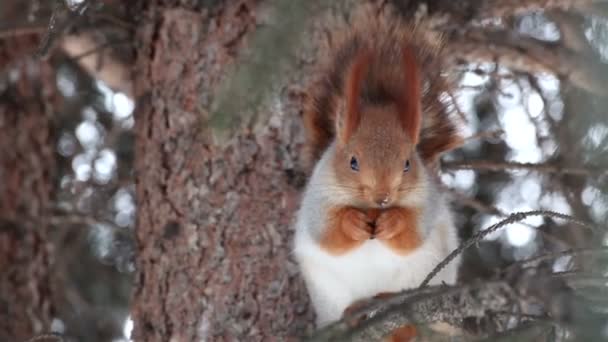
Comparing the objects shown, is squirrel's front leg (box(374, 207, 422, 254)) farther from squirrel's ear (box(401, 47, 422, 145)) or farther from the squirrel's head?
squirrel's ear (box(401, 47, 422, 145))

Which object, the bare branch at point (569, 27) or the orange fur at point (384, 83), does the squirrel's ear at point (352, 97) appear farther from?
the bare branch at point (569, 27)

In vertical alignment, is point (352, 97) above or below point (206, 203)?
above

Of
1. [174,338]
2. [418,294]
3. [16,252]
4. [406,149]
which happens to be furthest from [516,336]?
[16,252]

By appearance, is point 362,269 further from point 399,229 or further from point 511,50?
point 511,50

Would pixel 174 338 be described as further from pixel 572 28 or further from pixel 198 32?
pixel 572 28

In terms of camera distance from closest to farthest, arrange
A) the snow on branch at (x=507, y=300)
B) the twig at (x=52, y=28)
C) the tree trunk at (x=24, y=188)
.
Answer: the snow on branch at (x=507, y=300) < the twig at (x=52, y=28) < the tree trunk at (x=24, y=188)

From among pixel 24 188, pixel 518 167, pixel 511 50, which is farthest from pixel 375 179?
pixel 24 188

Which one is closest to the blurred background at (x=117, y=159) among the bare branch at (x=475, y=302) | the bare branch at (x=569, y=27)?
the bare branch at (x=569, y=27)
